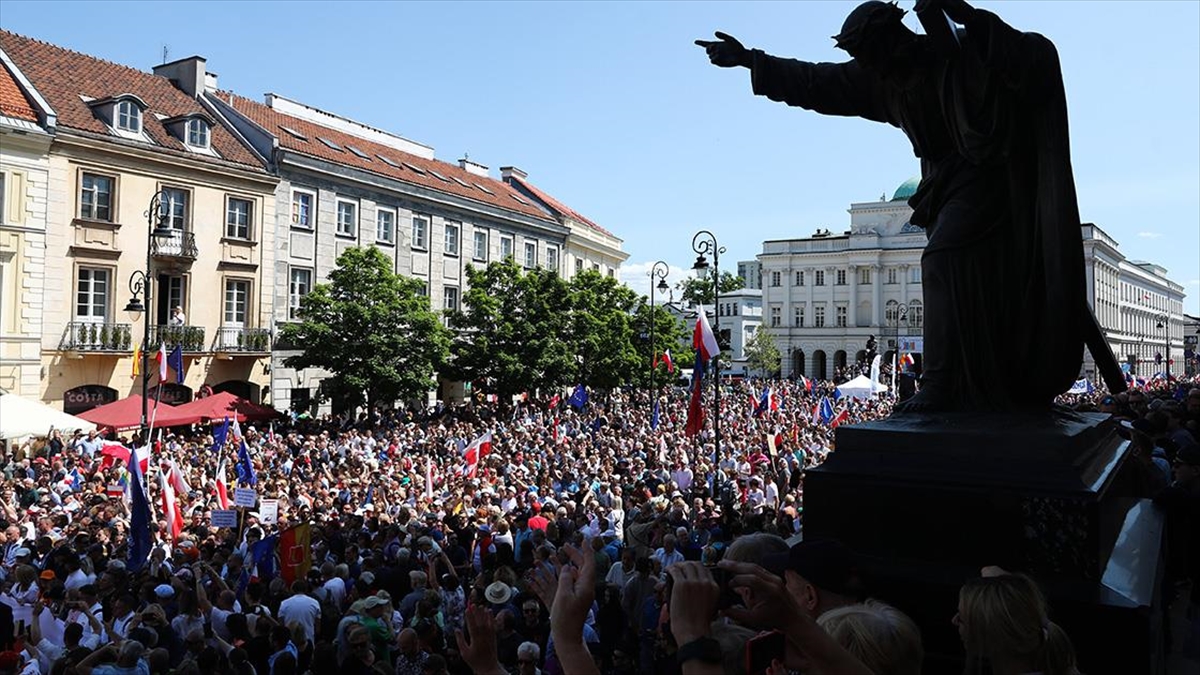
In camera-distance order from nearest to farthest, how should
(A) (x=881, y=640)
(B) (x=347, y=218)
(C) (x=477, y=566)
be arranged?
1. (A) (x=881, y=640)
2. (C) (x=477, y=566)
3. (B) (x=347, y=218)

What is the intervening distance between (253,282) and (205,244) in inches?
98.2

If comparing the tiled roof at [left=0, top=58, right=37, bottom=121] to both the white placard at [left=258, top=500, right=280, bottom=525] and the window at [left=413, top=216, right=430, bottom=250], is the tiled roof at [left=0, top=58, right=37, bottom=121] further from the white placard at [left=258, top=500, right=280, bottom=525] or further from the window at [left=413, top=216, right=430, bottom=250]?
the white placard at [left=258, top=500, right=280, bottom=525]

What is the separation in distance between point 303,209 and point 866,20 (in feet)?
117

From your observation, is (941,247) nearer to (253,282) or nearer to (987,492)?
(987,492)

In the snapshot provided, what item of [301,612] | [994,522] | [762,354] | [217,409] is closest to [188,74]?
[217,409]

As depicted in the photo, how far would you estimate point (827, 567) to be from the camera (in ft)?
9.04

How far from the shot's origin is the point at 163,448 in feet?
65.1

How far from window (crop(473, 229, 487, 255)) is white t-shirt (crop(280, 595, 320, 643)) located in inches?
1524

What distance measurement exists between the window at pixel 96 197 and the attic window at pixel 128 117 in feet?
6.70

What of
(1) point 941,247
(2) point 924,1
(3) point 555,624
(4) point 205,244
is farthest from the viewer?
(4) point 205,244

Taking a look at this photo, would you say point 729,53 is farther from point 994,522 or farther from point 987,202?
point 994,522

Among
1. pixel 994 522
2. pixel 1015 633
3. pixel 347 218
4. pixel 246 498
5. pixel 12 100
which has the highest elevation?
pixel 12 100

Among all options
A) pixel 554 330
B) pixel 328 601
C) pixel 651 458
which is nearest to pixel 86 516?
pixel 328 601

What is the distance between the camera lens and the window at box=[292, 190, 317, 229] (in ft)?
119
